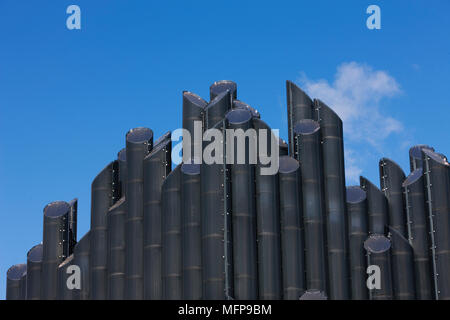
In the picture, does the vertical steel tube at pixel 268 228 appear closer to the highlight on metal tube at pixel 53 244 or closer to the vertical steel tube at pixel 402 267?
the vertical steel tube at pixel 402 267

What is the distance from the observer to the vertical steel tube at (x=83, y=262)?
239 ft

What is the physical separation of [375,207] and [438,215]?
473cm

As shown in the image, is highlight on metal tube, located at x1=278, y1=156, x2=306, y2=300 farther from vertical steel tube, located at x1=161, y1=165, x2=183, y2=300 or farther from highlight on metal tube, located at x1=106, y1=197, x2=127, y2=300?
highlight on metal tube, located at x1=106, y1=197, x2=127, y2=300

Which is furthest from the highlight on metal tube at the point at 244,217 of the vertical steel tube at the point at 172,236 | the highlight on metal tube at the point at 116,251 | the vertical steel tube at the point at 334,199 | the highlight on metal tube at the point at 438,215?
the highlight on metal tube at the point at 438,215

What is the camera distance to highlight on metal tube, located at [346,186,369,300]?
67.6m

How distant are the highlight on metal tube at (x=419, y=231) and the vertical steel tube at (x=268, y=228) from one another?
1031cm

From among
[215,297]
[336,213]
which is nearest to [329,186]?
[336,213]

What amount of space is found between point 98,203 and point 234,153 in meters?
13.2

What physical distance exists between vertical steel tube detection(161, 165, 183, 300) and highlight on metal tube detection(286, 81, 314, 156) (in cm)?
929

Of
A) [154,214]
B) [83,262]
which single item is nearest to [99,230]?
[83,262]

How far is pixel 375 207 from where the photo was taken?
71.5 m

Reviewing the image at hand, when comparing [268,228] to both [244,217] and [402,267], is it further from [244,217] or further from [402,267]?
[402,267]
